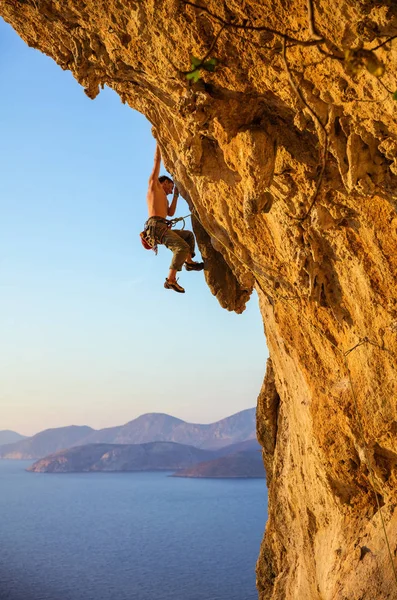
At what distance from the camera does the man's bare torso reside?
7168 mm

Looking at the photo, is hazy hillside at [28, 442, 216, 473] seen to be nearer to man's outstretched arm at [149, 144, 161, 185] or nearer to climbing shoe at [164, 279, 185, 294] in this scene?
climbing shoe at [164, 279, 185, 294]

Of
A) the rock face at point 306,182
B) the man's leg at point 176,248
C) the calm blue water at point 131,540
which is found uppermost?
the man's leg at point 176,248

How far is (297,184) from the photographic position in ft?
15.0

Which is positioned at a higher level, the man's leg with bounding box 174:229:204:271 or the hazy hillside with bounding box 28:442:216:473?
the hazy hillside with bounding box 28:442:216:473

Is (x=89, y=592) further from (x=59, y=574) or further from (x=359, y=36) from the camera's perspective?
(x=359, y=36)

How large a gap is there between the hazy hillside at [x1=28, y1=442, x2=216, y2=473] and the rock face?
119254mm

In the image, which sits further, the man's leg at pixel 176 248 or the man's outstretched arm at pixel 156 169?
the man's outstretched arm at pixel 156 169

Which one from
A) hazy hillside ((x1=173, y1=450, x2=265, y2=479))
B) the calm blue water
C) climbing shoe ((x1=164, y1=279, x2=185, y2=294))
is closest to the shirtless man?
climbing shoe ((x1=164, y1=279, x2=185, y2=294))

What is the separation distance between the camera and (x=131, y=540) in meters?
62.4

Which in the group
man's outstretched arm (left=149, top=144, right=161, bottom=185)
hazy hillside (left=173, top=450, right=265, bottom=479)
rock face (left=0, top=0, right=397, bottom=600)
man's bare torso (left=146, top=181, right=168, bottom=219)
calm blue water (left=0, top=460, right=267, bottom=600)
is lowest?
calm blue water (left=0, top=460, right=267, bottom=600)

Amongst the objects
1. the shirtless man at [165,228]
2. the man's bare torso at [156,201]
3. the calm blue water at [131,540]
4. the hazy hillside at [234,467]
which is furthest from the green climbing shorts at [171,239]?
the hazy hillside at [234,467]

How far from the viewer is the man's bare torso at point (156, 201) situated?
23.5 feet

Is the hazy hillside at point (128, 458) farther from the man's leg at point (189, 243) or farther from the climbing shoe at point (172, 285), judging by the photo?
the climbing shoe at point (172, 285)

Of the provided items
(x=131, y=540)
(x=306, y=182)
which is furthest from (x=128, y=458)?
(x=306, y=182)
